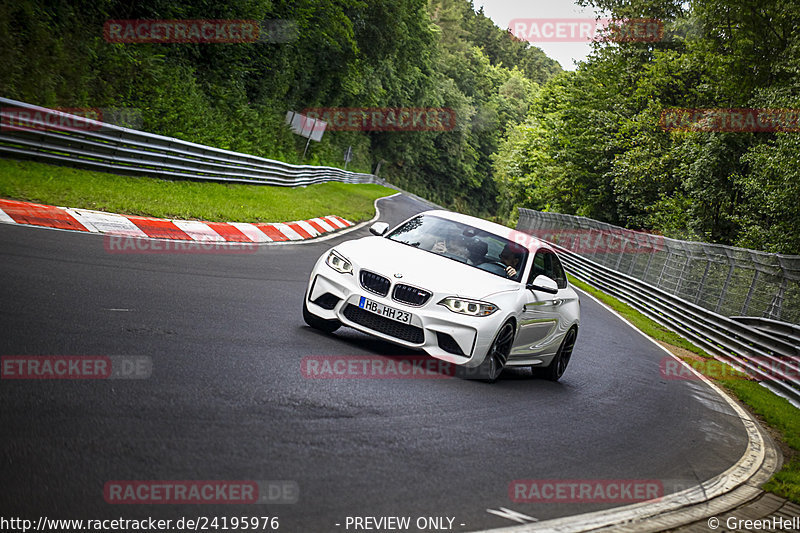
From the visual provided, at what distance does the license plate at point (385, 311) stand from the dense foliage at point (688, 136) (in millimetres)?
18113

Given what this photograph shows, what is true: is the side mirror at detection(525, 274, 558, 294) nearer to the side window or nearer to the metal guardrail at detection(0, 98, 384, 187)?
the side window

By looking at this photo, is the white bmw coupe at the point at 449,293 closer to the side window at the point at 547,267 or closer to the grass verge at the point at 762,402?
the side window at the point at 547,267

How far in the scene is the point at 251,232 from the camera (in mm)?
15828

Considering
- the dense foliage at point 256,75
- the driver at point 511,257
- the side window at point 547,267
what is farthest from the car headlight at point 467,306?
the dense foliage at point 256,75

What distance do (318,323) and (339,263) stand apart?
28.0 inches

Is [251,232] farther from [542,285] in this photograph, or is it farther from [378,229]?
[542,285]

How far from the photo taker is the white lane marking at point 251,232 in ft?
50.9

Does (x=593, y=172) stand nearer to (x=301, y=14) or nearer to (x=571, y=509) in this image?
(x=301, y=14)

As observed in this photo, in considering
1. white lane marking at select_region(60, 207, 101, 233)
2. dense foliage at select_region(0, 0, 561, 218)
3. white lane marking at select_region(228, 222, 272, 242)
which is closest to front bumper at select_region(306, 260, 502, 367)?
white lane marking at select_region(60, 207, 101, 233)

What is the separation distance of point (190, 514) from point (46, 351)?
2.38 m

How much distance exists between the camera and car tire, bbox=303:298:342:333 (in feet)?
27.3

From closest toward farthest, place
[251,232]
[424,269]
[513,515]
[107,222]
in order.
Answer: [513,515], [424,269], [107,222], [251,232]

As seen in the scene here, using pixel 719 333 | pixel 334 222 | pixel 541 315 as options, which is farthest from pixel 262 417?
pixel 334 222

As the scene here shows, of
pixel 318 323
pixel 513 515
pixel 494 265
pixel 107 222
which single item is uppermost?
pixel 494 265
